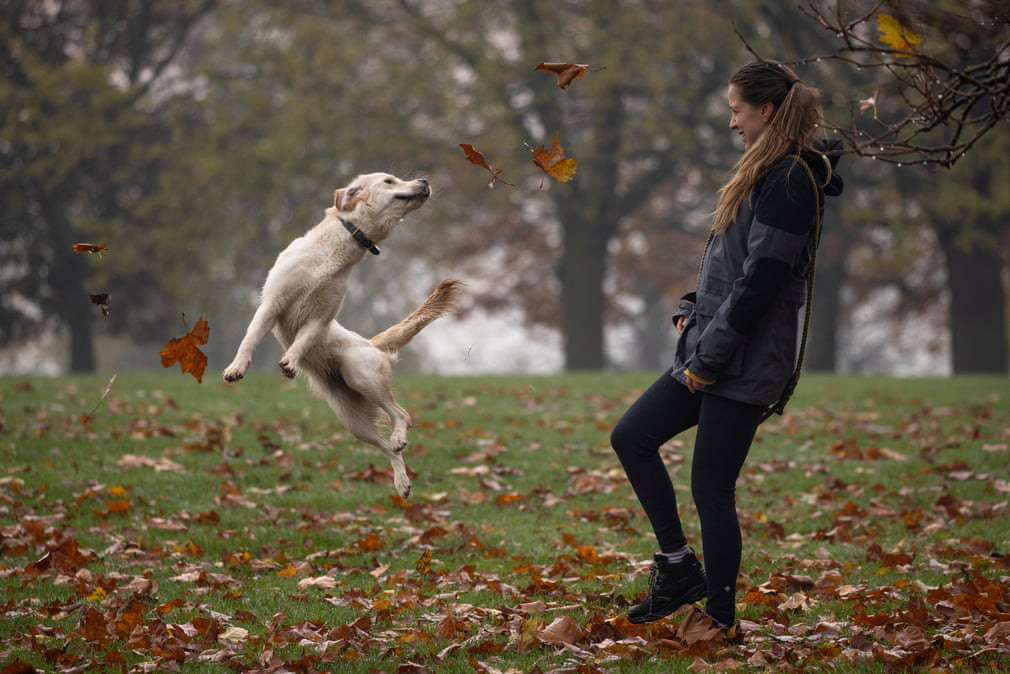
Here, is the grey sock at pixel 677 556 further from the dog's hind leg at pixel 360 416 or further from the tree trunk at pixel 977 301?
the tree trunk at pixel 977 301

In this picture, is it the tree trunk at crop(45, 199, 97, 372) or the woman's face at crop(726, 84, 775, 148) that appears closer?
the woman's face at crop(726, 84, 775, 148)

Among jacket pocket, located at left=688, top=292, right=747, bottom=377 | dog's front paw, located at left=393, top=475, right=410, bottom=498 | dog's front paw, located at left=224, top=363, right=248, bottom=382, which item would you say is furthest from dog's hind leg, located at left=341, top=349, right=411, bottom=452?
jacket pocket, located at left=688, top=292, right=747, bottom=377

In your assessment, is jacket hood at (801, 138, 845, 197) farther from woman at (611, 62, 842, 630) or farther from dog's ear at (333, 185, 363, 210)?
dog's ear at (333, 185, 363, 210)

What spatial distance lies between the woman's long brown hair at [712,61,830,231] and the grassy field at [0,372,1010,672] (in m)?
1.85

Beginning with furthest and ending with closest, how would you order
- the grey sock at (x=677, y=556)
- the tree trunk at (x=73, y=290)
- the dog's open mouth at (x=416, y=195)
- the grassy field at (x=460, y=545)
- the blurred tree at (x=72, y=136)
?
1. the tree trunk at (x=73, y=290)
2. the blurred tree at (x=72, y=136)
3. the grey sock at (x=677, y=556)
4. the grassy field at (x=460, y=545)
5. the dog's open mouth at (x=416, y=195)

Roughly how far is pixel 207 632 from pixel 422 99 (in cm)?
1881

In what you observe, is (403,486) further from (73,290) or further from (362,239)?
(73,290)

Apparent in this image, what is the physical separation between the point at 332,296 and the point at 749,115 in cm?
177

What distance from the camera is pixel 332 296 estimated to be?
3959 millimetres

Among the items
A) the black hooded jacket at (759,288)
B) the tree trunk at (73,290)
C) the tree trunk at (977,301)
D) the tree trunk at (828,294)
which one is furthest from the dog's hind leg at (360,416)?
the tree trunk at (73,290)

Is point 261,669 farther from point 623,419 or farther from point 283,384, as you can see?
point 283,384

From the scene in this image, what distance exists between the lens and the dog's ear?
393 cm

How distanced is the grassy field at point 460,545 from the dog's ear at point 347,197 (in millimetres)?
1416

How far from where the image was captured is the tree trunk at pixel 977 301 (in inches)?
835
